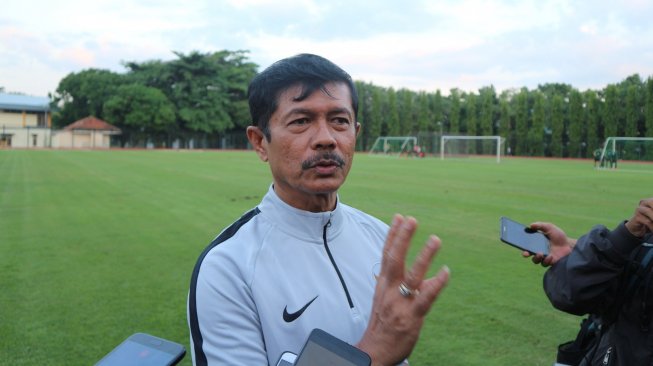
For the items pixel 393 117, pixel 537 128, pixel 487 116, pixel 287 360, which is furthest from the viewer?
pixel 393 117

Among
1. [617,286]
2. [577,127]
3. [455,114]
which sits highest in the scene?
[455,114]

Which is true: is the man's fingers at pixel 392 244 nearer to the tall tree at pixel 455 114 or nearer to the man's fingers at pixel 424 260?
the man's fingers at pixel 424 260

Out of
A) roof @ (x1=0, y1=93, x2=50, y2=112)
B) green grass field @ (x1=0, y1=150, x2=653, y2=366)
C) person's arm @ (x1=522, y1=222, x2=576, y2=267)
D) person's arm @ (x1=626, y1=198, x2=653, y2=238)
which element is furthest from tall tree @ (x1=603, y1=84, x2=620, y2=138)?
roof @ (x1=0, y1=93, x2=50, y2=112)

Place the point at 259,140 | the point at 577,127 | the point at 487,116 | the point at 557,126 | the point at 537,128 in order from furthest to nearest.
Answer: the point at 487,116, the point at 537,128, the point at 557,126, the point at 577,127, the point at 259,140

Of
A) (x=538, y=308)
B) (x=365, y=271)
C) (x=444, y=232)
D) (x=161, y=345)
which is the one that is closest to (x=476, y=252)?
(x=444, y=232)

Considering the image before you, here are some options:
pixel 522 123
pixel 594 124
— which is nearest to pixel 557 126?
pixel 594 124

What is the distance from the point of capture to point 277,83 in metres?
1.94

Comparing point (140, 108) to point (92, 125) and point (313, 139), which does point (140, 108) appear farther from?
point (313, 139)

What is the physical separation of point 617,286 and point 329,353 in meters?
1.65

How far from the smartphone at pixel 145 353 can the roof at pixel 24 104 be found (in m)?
80.9

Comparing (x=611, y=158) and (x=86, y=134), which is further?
(x=86, y=134)

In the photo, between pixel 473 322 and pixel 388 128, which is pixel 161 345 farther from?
pixel 388 128

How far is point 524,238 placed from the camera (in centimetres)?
282

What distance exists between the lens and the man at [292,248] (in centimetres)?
171
